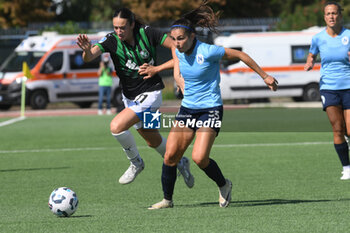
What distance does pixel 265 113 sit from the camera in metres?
26.0

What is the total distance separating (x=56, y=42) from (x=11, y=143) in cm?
1176

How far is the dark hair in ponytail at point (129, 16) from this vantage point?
875cm

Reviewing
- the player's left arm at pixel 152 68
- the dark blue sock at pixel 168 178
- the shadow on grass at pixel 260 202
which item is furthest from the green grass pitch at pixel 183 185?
the player's left arm at pixel 152 68

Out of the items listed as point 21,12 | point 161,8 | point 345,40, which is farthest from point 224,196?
point 21,12

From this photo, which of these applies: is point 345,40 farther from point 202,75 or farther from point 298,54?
point 298,54

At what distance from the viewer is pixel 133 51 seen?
902 cm

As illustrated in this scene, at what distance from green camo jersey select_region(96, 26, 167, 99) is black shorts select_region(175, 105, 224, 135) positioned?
4.27ft

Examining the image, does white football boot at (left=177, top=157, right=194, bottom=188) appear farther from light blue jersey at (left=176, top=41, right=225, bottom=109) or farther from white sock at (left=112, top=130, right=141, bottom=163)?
light blue jersey at (left=176, top=41, right=225, bottom=109)

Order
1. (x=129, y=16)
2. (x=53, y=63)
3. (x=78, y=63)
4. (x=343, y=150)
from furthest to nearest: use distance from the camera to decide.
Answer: (x=78, y=63) → (x=53, y=63) → (x=343, y=150) → (x=129, y=16)

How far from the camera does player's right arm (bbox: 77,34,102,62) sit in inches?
334

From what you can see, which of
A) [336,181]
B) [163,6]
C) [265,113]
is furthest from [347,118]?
[163,6]

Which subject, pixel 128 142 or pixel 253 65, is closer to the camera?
pixel 253 65

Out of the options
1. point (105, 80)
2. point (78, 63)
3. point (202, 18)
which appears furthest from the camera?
point (78, 63)

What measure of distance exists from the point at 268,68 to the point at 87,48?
20981 millimetres
